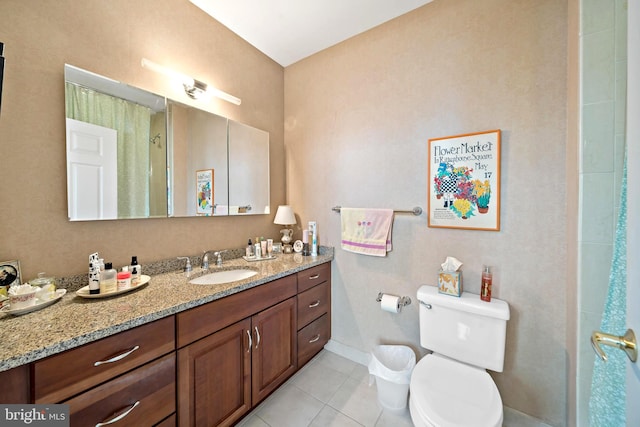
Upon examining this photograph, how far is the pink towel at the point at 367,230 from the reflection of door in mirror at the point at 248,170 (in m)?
0.77

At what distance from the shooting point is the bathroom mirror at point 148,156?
3.86ft

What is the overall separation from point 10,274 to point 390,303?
1.98 meters

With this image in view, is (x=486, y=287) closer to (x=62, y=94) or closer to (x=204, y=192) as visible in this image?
(x=204, y=192)

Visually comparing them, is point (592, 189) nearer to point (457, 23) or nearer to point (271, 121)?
point (457, 23)

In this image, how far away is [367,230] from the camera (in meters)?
1.79

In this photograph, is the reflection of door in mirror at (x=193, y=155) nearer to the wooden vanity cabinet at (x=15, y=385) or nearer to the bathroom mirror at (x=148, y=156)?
the bathroom mirror at (x=148, y=156)

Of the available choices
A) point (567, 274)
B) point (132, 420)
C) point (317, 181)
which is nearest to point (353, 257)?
point (317, 181)

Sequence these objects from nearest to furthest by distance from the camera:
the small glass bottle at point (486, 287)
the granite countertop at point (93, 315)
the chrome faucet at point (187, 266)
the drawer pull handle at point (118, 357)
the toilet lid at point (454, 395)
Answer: the granite countertop at point (93, 315)
the drawer pull handle at point (118, 357)
the toilet lid at point (454, 395)
the small glass bottle at point (486, 287)
the chrome faucet at point (187, 266)

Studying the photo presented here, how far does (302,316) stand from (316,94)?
1.89 m

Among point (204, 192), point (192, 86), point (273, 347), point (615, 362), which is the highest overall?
point (192, 86)

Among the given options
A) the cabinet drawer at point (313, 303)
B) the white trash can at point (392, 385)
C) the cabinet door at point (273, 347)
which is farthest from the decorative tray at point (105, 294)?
the white trash can at point (392, 385)

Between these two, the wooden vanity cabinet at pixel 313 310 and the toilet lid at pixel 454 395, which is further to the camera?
the wooden vanity cabinet at pixel 313 310

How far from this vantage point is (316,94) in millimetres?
2102

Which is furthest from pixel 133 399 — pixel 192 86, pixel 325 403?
pixel 192 86
